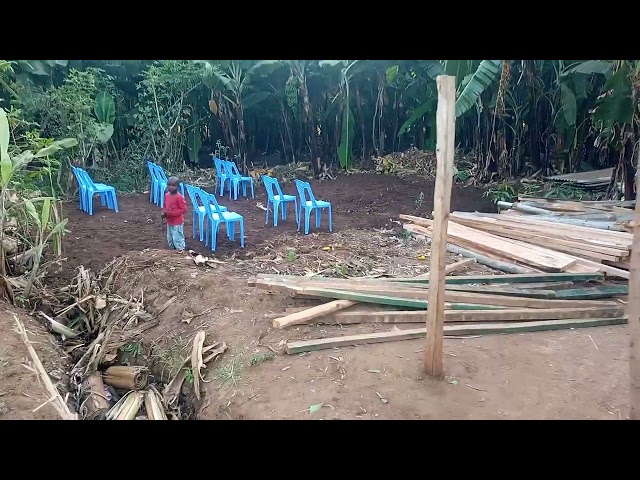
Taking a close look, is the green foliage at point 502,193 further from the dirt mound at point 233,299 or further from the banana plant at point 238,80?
the banana plant at point 238,80

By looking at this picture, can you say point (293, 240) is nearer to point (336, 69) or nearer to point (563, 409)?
point (563, 409)

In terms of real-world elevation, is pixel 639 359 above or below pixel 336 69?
below

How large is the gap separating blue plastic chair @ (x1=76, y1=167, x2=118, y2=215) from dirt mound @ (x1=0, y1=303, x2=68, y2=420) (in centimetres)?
466

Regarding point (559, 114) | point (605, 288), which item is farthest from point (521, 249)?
point (559, 114)

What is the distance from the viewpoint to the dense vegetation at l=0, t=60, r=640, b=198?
10.6 metres

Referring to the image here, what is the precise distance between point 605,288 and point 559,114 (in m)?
6.97

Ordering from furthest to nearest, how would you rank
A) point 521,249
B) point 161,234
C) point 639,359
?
point 161,234
point 521,249
point 639,359

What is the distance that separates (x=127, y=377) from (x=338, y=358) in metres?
2.17

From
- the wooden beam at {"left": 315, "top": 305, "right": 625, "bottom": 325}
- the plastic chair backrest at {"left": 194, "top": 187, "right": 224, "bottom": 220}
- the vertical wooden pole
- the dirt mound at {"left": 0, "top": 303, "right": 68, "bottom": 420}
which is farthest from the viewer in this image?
the plastic chair backrest at {"left": 194, "top": 187, "right": 224, "bottom": 220}

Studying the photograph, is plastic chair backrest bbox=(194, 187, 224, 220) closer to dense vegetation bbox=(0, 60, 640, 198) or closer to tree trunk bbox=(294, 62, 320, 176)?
dense vegetation bbox=(0, 60, 640, 198)

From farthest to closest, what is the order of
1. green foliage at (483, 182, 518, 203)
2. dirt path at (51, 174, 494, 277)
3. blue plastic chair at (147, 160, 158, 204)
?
blue plastic chair at (147, 160, 158, 204), green foliage at (483, 182, 518, 203), dirt path at (51, 174, 494, 277)

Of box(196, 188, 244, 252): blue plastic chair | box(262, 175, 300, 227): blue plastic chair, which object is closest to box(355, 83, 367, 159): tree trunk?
box(262, 175, 300, 227): blue plastic chair

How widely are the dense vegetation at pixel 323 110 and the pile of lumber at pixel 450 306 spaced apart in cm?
435

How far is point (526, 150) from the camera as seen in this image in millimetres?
12844
